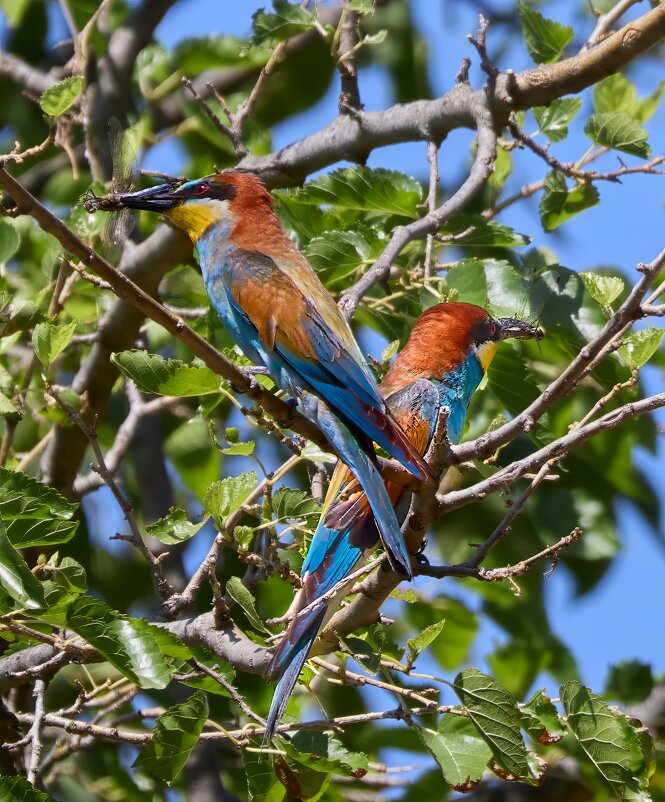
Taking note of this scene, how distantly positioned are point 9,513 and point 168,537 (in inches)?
17.3

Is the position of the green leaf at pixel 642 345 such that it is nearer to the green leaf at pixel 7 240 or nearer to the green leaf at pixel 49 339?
the green leaf at pixel 49 339

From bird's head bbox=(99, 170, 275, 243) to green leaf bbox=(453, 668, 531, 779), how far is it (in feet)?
4.28

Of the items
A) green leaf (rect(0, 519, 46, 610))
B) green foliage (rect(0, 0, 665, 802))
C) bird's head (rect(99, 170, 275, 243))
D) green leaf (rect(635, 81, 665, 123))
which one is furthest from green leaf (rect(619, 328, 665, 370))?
green leaf (rect(635, 81, 665, 123))

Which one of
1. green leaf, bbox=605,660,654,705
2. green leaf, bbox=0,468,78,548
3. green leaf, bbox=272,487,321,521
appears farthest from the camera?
green leaf, bbox=605,660,654,705

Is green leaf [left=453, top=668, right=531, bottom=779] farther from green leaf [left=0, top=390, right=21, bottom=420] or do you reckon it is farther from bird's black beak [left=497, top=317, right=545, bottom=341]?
green leaf [left=0, top=390, right=21, bottom=420]

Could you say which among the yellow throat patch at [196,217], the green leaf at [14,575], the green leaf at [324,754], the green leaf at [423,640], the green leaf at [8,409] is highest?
the yellow throat patch at [196,217]

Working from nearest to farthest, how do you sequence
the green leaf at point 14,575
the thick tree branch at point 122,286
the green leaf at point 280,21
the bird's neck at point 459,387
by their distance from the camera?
the thick tree branch at point 122,286 → the green leaf at point 14,575 → the bird's neck at point 459,387 → the green leaf at point 280,21

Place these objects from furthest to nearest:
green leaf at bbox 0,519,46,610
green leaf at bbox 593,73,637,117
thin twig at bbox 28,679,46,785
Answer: green leaf at bbox 593,73,637,117
thin twig at bbox 28,679,46,785
green leaf at bbox 0,519,46,610

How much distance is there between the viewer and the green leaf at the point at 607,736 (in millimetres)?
2154

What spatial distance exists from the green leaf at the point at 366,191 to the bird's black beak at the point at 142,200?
1.03 ft

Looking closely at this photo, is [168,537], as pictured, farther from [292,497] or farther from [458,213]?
[458,213]

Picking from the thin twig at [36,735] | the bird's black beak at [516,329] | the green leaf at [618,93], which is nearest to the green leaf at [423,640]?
the thin twig at [36,735]

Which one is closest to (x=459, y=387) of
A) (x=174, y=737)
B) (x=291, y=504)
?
(x=291, y=504)

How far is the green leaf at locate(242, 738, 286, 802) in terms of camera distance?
2.18 m
